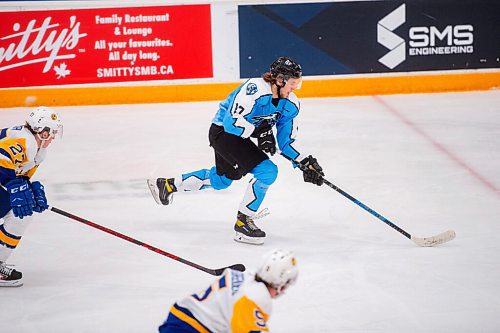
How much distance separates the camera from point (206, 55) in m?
8.77

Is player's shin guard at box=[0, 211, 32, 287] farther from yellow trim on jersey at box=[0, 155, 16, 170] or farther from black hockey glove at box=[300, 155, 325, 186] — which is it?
black hockey glove at box=[300, 155, 325, 186]

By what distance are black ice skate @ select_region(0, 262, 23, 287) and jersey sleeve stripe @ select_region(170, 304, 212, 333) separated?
1.78 metres

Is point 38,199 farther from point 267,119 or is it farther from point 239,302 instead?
point 239,302

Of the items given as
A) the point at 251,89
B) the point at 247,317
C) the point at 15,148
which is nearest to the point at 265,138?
the point at 251,89

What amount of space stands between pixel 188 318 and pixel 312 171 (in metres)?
2.23

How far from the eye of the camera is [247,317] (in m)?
2.77

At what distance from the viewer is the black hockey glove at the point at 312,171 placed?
505 cm

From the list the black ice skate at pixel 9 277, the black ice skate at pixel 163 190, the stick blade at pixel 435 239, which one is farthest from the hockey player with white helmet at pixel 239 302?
the black ice skate at pixel 163 190

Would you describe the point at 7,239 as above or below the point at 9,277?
above

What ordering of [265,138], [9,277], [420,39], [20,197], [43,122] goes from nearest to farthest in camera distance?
[20,197]
[43,122]
[9,277]
[265,138]
[420,39]

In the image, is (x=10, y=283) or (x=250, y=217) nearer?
(x=10, y=283)

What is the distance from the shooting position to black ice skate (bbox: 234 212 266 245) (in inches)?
201

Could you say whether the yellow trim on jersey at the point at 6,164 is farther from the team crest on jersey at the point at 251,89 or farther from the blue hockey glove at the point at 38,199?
the team crest on jersey at the point at 251,89

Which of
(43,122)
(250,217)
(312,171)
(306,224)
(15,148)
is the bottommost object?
(306,224)
